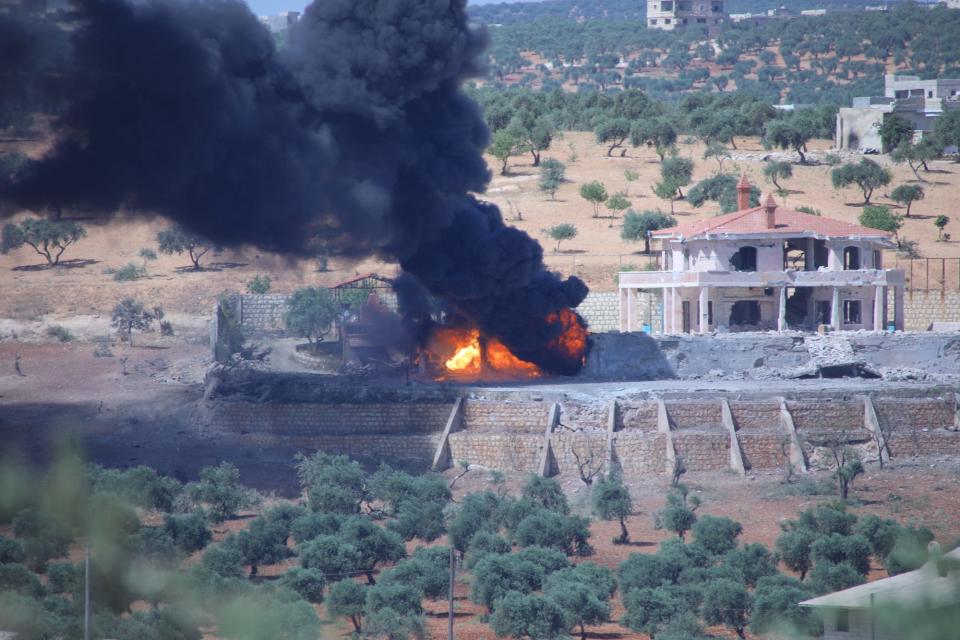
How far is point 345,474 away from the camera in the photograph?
169 ft

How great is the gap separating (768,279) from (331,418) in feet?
62.4

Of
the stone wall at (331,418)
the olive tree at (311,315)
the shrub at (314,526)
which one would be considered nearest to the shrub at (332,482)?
the stone wall at (331,418)

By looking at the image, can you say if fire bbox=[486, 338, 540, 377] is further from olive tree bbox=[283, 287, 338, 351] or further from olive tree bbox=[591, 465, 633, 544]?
olive tree bbox=[591, 465, 633, 544]

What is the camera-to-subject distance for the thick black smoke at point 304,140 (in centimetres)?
5288

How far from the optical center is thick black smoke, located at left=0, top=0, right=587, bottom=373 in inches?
2082

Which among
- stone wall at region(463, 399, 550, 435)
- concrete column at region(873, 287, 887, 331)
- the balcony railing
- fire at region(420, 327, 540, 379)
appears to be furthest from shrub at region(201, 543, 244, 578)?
concrete column at region(873, 287, 887, 331)

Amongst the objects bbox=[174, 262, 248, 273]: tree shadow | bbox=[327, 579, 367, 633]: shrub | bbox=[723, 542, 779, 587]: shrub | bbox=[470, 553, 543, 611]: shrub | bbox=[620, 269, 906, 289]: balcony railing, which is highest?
bbox=[620, 269, 906, 289]: balcony railing

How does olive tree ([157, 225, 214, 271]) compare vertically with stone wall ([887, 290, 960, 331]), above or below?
above

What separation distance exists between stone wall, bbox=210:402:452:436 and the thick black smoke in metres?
4.92

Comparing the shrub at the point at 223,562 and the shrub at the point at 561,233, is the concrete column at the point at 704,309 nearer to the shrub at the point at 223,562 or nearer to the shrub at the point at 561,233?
the shrub at the point at 561,233

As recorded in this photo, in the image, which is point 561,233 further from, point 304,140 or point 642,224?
point 304,140

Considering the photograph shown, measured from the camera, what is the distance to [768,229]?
69.3 meters

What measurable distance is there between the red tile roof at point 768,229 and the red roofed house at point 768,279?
4cm

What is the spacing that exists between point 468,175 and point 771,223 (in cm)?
1495
